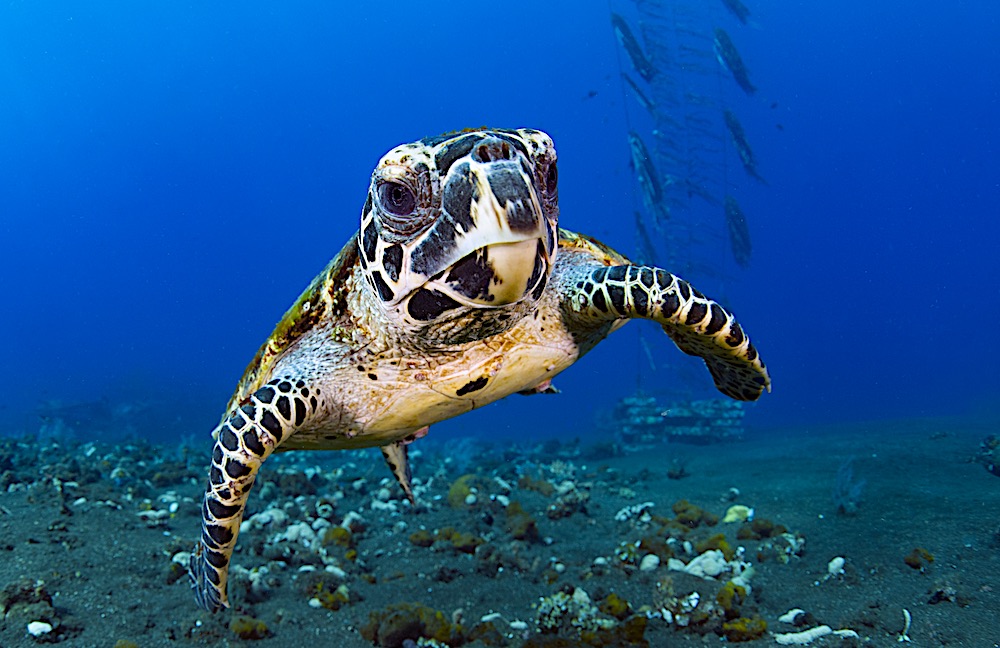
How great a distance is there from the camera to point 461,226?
7.72ft

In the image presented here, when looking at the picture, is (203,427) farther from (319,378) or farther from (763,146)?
(763,146)

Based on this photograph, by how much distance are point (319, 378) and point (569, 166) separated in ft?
531

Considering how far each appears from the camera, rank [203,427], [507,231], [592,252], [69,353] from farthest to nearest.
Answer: [69,353], [203,427], [592,252], [507,231]

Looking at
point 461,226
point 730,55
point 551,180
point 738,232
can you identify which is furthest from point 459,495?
point 730,55

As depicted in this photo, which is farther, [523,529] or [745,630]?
[523,529]

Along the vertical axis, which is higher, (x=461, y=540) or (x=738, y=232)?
(x=738, y=232)

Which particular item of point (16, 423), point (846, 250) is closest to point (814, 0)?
point (846, 250)

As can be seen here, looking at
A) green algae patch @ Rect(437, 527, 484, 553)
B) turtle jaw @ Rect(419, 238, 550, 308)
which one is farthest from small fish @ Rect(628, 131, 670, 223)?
turtle jaw @ Rect(419, 238, 550, 308)

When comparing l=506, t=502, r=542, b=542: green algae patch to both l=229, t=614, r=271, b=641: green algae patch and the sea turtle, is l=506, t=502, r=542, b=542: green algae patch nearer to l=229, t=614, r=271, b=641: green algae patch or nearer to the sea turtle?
the sea turtle

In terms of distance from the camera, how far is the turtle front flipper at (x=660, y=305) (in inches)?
131

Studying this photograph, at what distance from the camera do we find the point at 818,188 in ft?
416

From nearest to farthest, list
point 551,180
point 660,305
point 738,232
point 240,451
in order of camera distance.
→ point 551,180
point 240,451
point 660,305
point 738,232

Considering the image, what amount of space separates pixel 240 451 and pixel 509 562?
2.72m

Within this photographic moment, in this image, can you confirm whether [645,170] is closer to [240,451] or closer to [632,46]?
[632,46]
